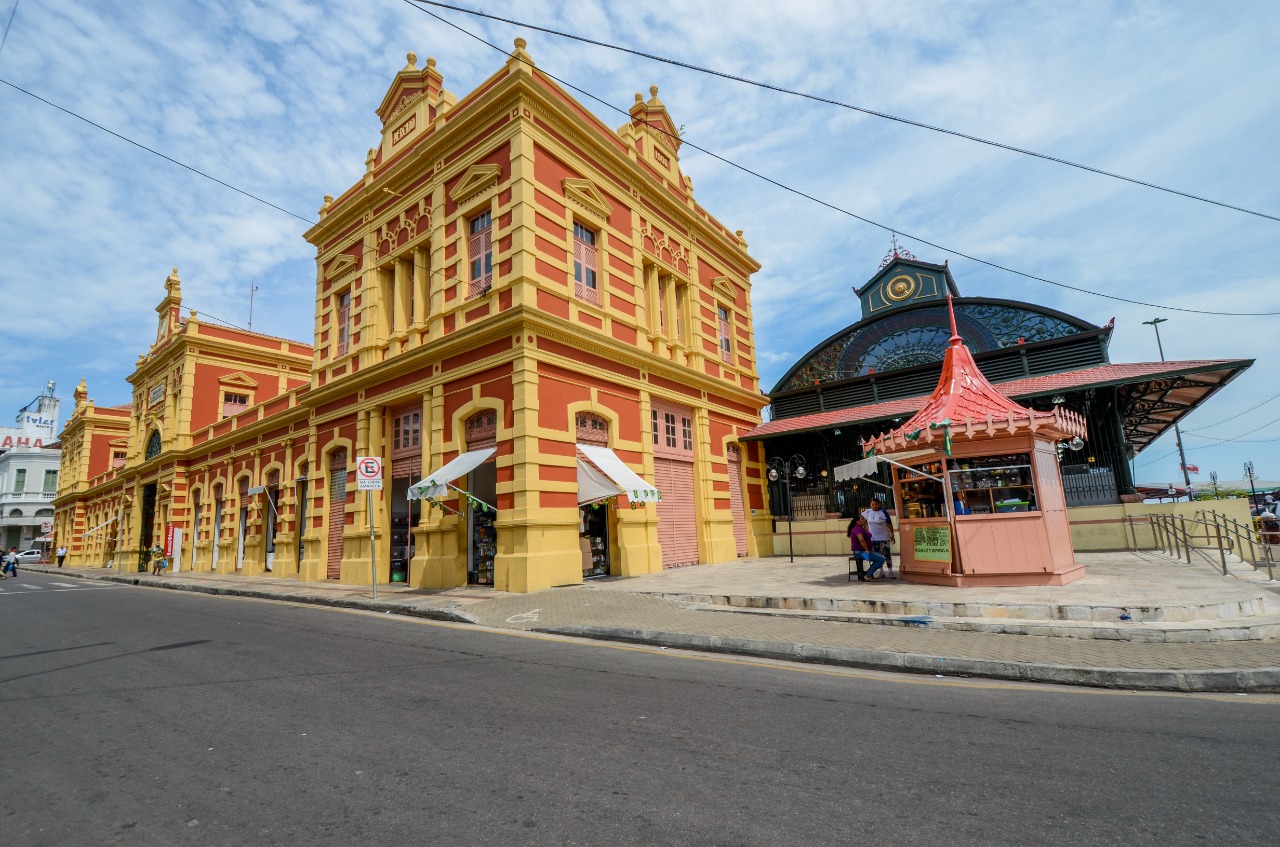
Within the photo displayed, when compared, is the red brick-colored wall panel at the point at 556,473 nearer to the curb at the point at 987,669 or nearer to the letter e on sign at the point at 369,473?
the letter e on sign at the point at 369,473

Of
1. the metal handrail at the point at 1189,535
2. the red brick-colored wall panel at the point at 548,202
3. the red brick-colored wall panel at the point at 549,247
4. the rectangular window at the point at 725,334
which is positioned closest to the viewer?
the metal handrail at the point at 1189,535

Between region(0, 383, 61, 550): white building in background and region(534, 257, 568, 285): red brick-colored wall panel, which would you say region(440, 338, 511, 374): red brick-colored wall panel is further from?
region(0, 383, 61, 550): white building in background

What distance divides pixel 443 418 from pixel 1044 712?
530 inches

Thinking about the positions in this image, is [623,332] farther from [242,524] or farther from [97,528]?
[97,528]

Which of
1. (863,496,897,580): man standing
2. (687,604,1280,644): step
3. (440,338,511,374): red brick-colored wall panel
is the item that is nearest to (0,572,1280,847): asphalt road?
(687,604,1280,644): step

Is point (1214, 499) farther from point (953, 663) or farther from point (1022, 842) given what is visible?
point (1022, 842)

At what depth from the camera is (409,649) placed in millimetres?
7637

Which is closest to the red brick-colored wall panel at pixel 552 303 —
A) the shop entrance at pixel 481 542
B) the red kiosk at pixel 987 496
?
the shop entrance at pixel 481 542

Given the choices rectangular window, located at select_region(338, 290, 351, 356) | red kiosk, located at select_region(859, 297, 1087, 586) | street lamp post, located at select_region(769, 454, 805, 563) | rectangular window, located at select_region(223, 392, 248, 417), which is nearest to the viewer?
red kiosk, located at select_region(859, 297, 1087, 586)

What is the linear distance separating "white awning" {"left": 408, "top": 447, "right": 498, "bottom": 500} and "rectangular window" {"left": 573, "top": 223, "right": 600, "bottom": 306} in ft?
15.6

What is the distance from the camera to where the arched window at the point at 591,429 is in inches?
592

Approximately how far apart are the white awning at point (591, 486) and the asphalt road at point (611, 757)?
22.9 feet

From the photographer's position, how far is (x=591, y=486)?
45.9 ft

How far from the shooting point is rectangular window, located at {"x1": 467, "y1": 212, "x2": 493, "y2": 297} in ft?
50.0
